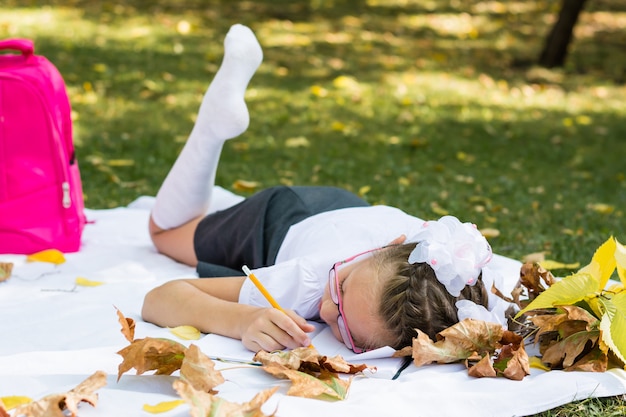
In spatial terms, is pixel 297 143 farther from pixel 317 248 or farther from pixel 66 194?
pixel 317 248

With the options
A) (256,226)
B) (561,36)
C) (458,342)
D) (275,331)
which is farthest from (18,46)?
(561,36)

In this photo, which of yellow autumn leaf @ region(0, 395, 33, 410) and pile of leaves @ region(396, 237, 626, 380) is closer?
yellow autumn leaf @ region(0, 395, 33, 410)

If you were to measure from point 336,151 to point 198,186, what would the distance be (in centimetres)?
248

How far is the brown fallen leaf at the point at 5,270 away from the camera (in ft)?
9.73

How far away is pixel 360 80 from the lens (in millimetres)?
7805

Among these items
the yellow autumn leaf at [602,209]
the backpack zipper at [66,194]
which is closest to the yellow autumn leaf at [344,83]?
the yellow autumn leaf at [602,209]

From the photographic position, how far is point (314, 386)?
6.75 feet

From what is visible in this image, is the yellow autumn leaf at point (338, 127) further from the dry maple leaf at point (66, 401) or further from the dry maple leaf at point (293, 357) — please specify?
the dry maple leaf at point (66, 401)

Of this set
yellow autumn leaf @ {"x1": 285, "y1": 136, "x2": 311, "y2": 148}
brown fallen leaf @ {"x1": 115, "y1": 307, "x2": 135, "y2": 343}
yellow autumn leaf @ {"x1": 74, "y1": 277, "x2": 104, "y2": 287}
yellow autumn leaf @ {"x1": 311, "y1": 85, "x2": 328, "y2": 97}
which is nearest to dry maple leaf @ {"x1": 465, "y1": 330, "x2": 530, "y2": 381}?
brown fallen leaf @ {"x1": 115, "y1": 307, "x2": 135, "y2": 343}

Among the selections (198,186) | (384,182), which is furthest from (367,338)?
(384,182)

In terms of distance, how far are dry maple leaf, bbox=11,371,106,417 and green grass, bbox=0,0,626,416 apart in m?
1.12

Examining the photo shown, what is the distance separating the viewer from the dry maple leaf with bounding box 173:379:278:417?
1.83m

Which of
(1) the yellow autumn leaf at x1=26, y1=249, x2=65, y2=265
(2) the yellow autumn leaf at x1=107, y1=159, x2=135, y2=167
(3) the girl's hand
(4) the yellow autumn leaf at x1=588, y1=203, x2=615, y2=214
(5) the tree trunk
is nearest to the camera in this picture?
(3) the girl's hand

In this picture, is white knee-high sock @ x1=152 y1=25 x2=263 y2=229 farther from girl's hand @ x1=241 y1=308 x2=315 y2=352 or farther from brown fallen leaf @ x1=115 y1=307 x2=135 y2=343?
brown fallen leaf @ x1=115 y1=307 x2=135 y2=343
